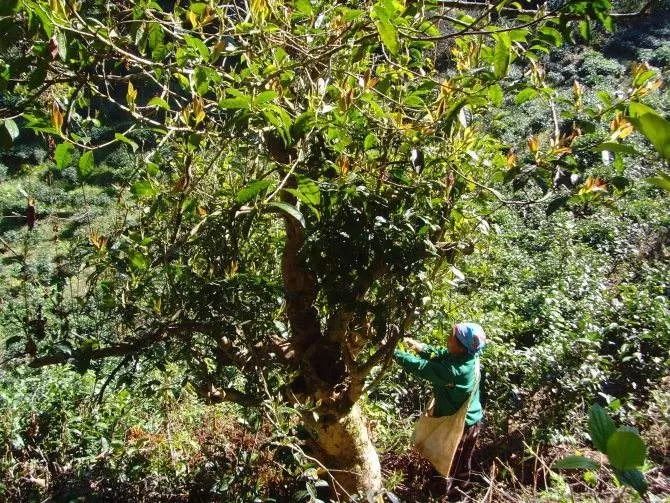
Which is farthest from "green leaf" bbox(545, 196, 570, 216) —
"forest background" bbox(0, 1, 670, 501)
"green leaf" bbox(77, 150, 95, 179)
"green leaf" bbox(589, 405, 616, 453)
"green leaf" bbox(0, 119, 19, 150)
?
"green leaf" bbox(0, 119, 19, 150)

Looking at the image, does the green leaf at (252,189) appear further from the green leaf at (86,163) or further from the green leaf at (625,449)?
the green leaf at (625,449)

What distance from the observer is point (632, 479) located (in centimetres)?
87

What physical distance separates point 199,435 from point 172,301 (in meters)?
1.90

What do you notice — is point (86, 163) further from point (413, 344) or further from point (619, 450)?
point (413, 344)

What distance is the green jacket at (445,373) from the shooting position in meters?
2.94

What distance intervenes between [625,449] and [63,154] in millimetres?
1407

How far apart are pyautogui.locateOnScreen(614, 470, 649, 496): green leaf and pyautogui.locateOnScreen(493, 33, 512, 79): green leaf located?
0.94 m

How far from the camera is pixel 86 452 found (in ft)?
11.1

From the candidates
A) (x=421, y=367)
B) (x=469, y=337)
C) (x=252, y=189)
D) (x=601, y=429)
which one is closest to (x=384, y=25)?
(x=252, y=189)

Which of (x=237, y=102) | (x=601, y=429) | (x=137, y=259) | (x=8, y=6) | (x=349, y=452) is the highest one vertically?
(x=8, y=6)

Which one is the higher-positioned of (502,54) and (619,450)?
(502,54)

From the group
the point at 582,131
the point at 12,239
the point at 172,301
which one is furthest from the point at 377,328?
the point at 12,239

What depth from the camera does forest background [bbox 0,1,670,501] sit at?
2027mm

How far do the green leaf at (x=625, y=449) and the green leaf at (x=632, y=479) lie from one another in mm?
41
